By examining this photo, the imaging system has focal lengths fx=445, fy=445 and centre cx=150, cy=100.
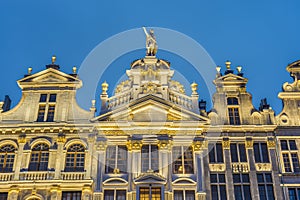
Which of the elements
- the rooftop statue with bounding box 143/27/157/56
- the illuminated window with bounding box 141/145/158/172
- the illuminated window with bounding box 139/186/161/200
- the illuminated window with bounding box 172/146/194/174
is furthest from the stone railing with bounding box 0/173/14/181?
the rooftop statue with bounding box 143/27/157/56

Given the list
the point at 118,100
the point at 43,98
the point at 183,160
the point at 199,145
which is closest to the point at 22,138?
the point at 43,98

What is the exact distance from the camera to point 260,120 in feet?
108

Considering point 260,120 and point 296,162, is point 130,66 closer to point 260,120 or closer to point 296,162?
point 260,120


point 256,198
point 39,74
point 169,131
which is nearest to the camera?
point 256,198

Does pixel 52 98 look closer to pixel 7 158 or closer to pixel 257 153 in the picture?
pixel 7 158

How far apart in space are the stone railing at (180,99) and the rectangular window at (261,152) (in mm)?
5646

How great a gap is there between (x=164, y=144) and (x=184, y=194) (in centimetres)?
378

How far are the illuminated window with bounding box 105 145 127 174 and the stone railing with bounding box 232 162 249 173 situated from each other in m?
7.62

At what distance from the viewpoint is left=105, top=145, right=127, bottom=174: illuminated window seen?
3076 cm

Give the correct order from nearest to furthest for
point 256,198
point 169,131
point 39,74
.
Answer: point 256,198 < point 169,131 < point 39,74

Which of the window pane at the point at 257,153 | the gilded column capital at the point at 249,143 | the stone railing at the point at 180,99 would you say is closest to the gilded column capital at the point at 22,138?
the stone railing at the point at 180,99

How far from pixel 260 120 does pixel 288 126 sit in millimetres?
2032

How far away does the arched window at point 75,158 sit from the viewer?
3083 cm

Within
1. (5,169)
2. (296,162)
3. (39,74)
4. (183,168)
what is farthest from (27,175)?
(296,162)
